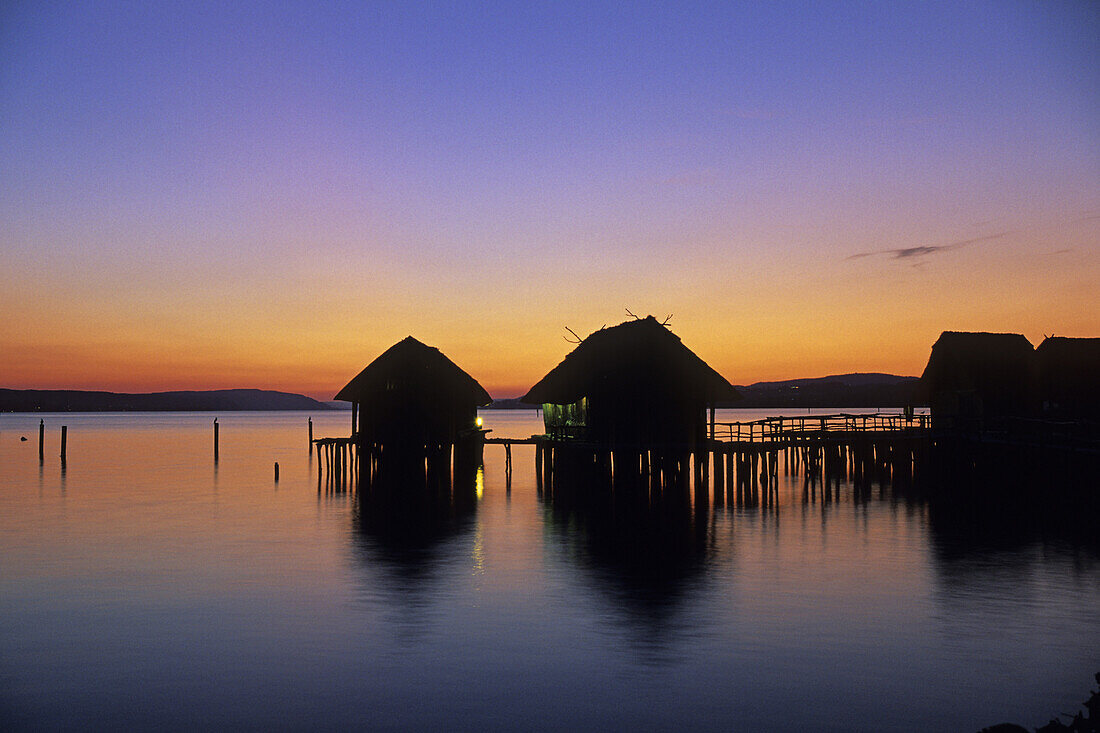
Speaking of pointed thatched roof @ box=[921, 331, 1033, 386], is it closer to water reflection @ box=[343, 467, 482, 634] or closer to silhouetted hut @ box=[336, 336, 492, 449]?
water reflection @ box=[343, 467, 482, 634]

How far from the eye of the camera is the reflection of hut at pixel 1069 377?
153 ft

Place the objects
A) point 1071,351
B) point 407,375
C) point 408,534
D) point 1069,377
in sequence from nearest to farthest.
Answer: point 408,534 < point 407,375 < point 1069,377 < point 1071,351

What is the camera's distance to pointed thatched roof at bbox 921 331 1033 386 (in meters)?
49.1

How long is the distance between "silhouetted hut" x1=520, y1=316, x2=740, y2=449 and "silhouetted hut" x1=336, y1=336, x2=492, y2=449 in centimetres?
786

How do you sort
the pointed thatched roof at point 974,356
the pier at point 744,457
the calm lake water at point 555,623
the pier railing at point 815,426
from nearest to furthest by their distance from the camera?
1. the calm lake water at point 555,623
2. the pier at point 744,457
3. the pier railing at point 815,426
4. the pointed thatched roof at point 974,356

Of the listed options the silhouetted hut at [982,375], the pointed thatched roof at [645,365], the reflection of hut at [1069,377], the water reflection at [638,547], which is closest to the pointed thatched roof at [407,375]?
the pointed thatched roof at [645,365]

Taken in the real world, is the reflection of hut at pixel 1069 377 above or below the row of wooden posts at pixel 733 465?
above

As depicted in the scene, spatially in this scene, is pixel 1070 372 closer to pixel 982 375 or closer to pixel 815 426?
pixel 982 375

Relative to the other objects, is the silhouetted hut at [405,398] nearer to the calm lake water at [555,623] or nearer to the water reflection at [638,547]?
the water reflection at [638,547]

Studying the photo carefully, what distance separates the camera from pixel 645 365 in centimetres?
3666

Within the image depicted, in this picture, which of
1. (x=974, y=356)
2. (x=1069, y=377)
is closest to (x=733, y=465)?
(x=974, y=356)

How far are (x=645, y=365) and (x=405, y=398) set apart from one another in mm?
11917

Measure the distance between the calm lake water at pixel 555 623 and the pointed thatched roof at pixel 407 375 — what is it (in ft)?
39.2

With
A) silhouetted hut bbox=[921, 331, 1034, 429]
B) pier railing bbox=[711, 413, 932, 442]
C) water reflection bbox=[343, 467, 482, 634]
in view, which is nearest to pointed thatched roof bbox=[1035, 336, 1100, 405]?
silhouetted hut bbox=[921, 331, 1034, 429]
